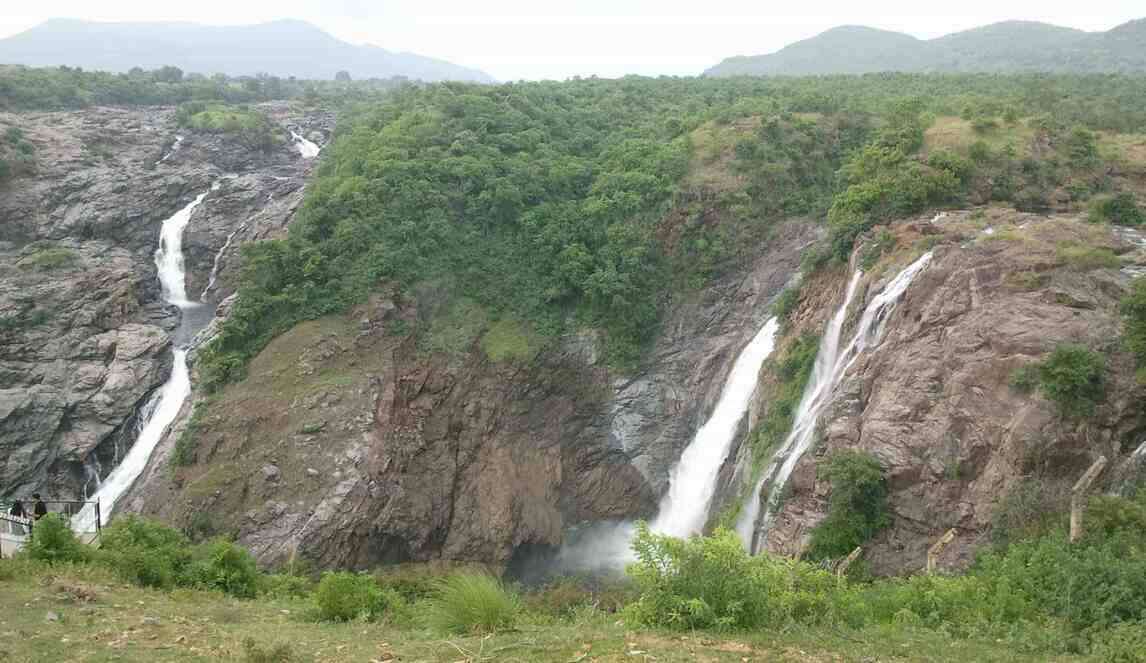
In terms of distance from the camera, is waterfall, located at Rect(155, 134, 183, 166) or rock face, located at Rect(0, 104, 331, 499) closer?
rock face, located at Rect(0, 104, 331, 499)

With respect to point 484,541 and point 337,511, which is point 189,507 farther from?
point 484,541

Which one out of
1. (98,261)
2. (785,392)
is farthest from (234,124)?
(785,392)

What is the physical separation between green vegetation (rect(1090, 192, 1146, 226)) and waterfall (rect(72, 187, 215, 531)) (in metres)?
25.7

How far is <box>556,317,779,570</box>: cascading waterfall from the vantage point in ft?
76.1

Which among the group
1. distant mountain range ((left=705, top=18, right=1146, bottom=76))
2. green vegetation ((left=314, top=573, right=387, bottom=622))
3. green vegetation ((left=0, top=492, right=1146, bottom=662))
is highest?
distant mountain range ((left=705, top=18, right=1146, bottom=76))

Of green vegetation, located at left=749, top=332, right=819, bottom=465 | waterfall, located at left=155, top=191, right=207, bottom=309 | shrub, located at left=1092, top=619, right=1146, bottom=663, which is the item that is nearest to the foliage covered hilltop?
green vegetation, located at left=749, top=332, right=819, bottom=465

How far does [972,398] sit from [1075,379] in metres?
2.00

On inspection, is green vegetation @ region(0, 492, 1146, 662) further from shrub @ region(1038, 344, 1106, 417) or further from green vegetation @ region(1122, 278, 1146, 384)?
green vegetation @ region(1122, 278, 1146, 384)

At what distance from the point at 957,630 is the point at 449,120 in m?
27.4

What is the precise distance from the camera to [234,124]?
140 feet

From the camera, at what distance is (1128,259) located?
1708 cm

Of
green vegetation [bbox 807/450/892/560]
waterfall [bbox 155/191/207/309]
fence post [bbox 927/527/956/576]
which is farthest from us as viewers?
waterfall [bbox 155/191/207/309]

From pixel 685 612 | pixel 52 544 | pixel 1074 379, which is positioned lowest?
pixel 52 544

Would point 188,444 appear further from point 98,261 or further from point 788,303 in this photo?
A: point 788,303
